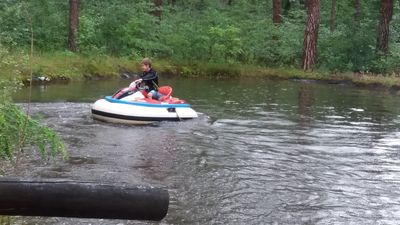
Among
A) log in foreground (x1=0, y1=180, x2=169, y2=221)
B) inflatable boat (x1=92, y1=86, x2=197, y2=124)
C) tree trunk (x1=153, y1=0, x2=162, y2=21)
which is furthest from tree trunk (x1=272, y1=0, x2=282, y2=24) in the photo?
log in foreground (x1=0, y1=180, x2=169, y2=221)

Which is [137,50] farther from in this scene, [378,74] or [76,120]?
[76,120]

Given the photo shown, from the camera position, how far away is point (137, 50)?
26.5m

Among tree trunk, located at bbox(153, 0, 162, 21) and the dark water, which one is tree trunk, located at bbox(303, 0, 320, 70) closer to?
tree trunk, located at bbox(153, 0, 162, 21)

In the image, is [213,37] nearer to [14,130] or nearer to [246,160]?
[246,160]

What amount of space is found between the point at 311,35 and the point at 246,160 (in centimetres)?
1874

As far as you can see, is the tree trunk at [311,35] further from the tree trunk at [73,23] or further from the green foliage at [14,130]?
the green foliage at [14,130]

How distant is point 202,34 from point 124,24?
12.0 ft

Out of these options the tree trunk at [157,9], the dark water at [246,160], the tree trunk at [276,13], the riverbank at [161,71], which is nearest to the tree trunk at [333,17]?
the tree trunk at [276,13]

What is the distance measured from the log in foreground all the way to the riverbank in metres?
16.2

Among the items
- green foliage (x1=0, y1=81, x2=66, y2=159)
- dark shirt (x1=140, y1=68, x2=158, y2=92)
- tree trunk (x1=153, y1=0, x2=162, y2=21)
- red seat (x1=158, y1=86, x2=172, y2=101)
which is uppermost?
tree trunk (x1=153, y1=0, x2=162, y2=21)

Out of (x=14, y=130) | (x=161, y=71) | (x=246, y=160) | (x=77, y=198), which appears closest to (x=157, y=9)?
(x=161, y=71)

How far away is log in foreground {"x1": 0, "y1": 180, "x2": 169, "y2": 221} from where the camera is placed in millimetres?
2451

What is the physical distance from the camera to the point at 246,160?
9.54 metres

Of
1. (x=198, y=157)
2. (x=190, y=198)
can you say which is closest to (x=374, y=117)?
(x=198, y=157)
